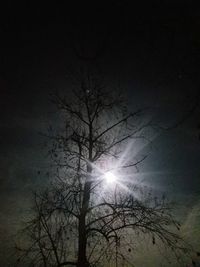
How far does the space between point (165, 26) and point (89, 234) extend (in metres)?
14.5

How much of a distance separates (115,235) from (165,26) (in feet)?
41.0

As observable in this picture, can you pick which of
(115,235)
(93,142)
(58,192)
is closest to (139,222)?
(115,235)

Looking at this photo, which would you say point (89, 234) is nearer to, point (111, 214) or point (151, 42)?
point (111, 214)

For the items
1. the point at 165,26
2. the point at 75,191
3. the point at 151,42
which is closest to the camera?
the point at 165,26

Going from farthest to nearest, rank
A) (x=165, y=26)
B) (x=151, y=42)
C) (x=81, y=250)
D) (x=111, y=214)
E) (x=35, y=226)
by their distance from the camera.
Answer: (x=81, y=250), (x=111, y=214), (x=35, y=226), (x=151, y=42), (x=165, y=26)

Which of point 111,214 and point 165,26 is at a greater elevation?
point 111,214

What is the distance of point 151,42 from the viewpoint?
5199mm

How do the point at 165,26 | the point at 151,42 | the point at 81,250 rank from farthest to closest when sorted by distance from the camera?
the point at 81,250 → the point at 151,42 → the point at 165,26

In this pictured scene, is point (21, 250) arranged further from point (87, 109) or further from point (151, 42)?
point (151, 42)

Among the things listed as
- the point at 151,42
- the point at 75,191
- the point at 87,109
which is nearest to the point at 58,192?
the point at 75,191

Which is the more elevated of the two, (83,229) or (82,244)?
(83,229)

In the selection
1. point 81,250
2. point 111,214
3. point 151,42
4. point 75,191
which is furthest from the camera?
point 81,250

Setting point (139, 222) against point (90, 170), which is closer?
point (139, 222)

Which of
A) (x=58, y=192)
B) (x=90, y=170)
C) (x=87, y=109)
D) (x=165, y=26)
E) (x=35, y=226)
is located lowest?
(x=165, y=26)
